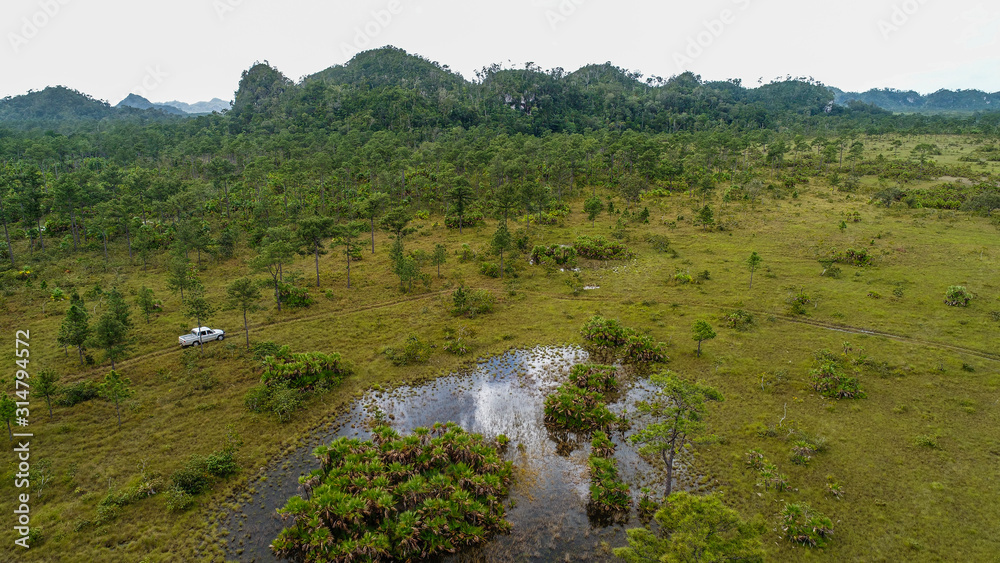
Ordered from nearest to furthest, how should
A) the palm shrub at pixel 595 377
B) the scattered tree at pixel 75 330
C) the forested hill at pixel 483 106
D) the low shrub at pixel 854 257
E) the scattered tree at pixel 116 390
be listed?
the scattered tree at pixel 116 390 → the palm shrub at pixel 595 377 → the scattered tree at pixel 75 330 → the low shrub at pixel 854 257 → the forested hill at pixel 483 106

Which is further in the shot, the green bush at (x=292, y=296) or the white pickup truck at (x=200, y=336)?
the green bush at (x=292, y=296)

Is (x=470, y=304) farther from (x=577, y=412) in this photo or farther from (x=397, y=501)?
(x=397, y=501)

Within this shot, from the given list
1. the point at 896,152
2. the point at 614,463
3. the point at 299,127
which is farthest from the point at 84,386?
the point at 896,152

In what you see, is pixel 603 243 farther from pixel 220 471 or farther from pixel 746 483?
pixel 220 471

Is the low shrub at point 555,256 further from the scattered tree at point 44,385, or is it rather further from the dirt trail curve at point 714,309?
the scattered tree at point 44,385

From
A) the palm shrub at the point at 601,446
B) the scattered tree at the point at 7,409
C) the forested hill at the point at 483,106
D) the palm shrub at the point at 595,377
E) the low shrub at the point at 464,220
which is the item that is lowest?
the palm shrub at the point at 601,446

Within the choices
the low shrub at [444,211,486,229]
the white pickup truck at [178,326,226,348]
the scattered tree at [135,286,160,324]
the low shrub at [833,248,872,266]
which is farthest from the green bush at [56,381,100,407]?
the low shrub at [833,248,872,266]

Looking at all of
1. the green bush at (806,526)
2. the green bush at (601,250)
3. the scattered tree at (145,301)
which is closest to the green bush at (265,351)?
the scattered tree at (145,301)
